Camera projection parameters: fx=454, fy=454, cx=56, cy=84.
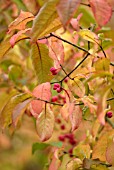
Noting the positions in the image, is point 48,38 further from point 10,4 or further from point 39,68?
point 10,4

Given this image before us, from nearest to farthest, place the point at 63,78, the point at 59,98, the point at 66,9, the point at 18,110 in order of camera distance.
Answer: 1. the point at 66,9
2. the point at 18,110
3. the point at 63,78
4. the point at 59,98

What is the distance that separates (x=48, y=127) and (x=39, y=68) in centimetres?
15

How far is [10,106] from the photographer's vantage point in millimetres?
917

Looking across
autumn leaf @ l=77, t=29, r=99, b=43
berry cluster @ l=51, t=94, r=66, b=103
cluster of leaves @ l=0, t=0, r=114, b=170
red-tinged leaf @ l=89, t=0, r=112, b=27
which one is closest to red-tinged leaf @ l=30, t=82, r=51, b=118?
cluster of leaves @ l=0, t=0, r=114, b=170

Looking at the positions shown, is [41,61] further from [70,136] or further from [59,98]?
[70,136]

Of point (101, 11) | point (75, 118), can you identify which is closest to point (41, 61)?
point (75, 118)

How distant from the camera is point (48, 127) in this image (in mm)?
893

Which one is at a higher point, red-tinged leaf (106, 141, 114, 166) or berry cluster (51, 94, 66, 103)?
berry cluster (51, 94, 66, 103)

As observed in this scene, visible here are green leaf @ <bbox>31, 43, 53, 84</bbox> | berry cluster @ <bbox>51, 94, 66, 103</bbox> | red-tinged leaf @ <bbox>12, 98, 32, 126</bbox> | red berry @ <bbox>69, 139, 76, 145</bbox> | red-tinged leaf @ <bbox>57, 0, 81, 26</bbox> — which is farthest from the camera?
red berry @ <bbox>69, 139, 76, 145</bbox>

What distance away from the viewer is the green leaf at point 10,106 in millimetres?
897

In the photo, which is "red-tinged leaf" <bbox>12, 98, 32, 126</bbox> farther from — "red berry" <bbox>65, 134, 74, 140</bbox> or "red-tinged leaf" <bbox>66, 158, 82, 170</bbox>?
"red berry" <bbox>65, 134, 74, 140</bbox>

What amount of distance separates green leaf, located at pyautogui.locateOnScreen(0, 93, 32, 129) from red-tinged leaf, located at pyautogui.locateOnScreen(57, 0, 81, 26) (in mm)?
266

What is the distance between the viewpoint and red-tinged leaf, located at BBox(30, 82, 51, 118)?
34.9 inches

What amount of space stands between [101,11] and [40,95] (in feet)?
0.80
